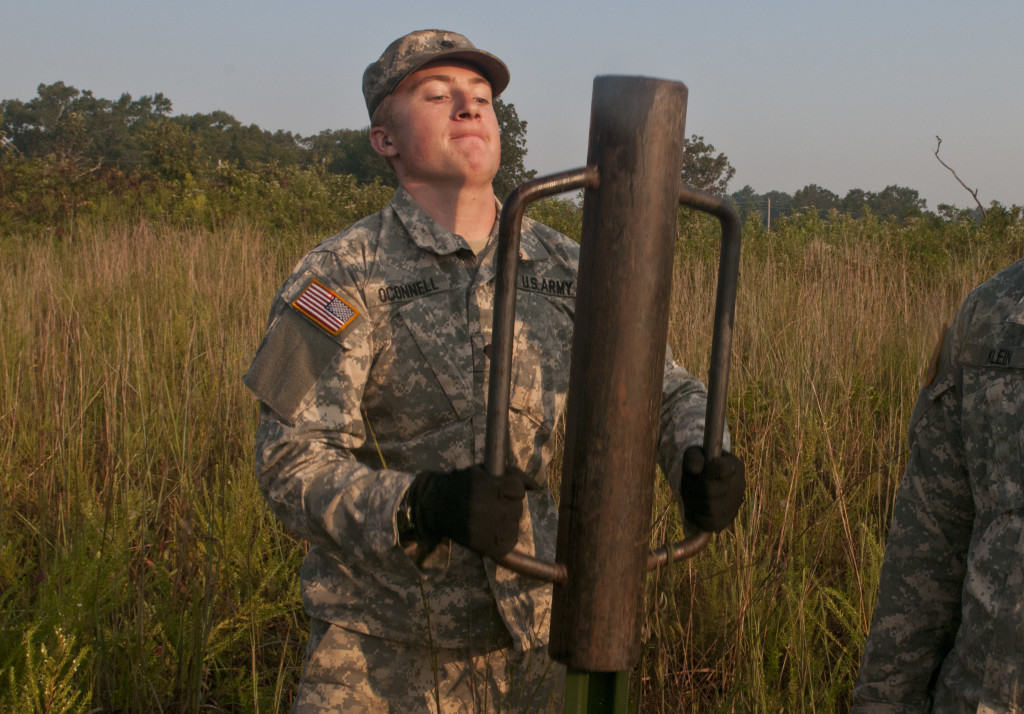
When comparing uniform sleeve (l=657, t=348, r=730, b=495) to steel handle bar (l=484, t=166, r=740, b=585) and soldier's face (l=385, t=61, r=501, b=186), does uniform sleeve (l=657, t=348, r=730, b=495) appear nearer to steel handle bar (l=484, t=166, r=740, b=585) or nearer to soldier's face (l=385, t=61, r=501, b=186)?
steel handle bar (l=484, t=166, r=740, b=585)

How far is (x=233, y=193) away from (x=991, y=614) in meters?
12.7

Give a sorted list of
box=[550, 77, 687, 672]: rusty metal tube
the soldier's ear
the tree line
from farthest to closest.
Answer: the tree line → the soldier's ear → box=[550, 77, 687, 672]: rusty metal tube

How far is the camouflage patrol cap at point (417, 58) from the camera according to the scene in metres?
1.84

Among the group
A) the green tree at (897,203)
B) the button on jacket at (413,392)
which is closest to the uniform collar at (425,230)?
the button on jacket at (413,392)

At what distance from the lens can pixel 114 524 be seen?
2.58 m

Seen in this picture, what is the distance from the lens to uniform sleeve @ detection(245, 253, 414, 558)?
1430 millimetres

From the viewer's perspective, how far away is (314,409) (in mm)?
1602

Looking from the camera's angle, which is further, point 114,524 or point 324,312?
point 114,524

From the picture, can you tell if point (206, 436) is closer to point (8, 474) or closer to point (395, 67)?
point (8, 474)

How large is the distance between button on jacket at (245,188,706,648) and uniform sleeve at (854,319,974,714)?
40 cm

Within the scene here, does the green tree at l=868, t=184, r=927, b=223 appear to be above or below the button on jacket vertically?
above

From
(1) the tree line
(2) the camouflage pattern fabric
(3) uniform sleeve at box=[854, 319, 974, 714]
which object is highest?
(1) the tree line

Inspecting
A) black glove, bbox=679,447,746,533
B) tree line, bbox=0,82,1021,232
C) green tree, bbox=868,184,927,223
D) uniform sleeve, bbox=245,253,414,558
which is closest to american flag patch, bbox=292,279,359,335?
uniform sleeve, bbox=245,253,414,558

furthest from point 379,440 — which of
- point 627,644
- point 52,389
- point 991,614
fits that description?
point 52,389
